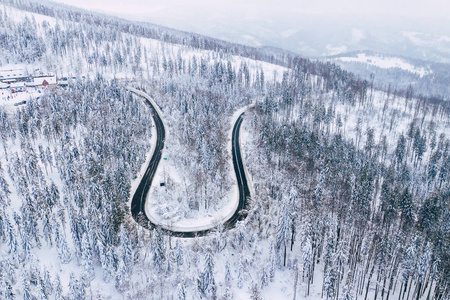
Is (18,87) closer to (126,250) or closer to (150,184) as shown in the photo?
(150,184)

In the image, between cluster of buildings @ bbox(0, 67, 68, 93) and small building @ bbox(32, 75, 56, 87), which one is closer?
cluster of buildings @ bbox(0, 67, 68, 93)

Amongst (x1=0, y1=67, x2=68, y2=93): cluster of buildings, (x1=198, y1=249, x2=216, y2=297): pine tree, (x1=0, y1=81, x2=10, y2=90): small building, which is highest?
(x1=0, y1=67, x2=68, y2=93): cluster of buildings

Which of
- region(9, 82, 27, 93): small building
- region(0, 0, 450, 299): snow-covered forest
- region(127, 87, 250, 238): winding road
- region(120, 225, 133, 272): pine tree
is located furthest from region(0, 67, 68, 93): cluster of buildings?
region(120, 225, 133, 272): pine tree

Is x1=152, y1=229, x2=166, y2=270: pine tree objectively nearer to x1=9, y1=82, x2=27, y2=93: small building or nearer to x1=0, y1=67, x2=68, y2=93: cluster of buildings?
x1=0, y1=67, x2=68, y2=93: cluster of buildings

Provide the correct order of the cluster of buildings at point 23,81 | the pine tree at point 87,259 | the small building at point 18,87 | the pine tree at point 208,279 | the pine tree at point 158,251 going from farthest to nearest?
the cluster of buildings at point 23,81
the small building at point 18,87
the pine tree at point 158,251
the pine tree at point 87,259
the pine tree at point 208,279

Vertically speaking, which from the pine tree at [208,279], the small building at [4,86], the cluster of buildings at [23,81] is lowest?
the pine tree at [208,279]

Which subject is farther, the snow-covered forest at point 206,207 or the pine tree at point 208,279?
the snow-covered forest at point 206,207

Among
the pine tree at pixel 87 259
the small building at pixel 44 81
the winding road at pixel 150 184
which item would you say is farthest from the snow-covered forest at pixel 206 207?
the small building at pixel 44 81

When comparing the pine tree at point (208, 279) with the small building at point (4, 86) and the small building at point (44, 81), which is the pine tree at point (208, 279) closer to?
the small building at point (44, 81)
